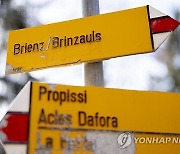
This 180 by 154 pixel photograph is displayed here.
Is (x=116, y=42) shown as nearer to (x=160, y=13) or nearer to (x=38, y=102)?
(x=160, y=13)

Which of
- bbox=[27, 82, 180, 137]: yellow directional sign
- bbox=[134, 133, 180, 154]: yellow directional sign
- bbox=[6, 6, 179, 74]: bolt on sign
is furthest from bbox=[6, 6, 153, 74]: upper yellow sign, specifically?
bbox=[134, 133, 180, 154]: yellow directional sign

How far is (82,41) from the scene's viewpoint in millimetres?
1283

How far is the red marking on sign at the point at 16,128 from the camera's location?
0.93 meters

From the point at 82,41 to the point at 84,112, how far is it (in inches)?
13.5

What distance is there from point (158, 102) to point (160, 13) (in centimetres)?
36

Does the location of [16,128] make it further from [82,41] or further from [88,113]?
[82,41]

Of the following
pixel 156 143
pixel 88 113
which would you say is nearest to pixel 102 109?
pixel 88 113

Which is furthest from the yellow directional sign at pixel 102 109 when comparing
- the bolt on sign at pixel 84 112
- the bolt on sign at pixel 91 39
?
the bolt on sign at pixel 91 39

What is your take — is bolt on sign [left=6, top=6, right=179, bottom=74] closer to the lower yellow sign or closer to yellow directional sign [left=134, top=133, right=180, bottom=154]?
the lower yellow sign

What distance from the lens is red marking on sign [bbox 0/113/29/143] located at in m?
0.93

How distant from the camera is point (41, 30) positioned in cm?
137

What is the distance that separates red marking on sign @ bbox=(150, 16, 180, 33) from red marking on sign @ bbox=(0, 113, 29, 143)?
23.0 inches

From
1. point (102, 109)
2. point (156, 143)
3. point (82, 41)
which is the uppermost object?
point (82, 41)

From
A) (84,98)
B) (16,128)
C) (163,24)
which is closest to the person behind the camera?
(16,128)
